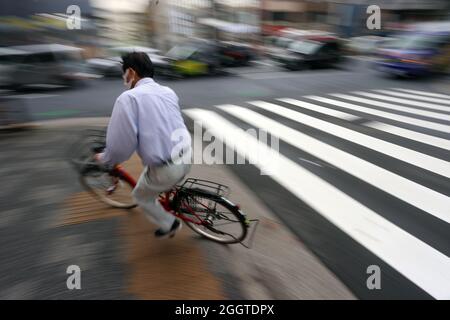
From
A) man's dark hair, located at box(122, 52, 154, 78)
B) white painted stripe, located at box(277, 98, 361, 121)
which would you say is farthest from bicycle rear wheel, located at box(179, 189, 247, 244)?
white painted stripe, located at box(277, 98, 361, 121)

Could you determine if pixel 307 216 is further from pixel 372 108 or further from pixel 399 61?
pixel 399 61

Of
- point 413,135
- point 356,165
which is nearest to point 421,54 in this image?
point 413,135

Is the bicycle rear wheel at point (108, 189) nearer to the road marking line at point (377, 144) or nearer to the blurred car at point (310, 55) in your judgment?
the road marking line at point (377, 144)

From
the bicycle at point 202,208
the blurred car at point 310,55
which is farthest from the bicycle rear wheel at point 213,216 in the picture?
the blurred car at point 310,55

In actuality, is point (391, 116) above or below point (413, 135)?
above

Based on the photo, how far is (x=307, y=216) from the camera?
3.95 metres

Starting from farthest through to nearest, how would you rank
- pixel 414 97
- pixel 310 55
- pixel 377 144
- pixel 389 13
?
pixel 389 13, pixel 310 55, pixel 414 97, pixel 377 144

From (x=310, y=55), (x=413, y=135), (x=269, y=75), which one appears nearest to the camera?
(x=413, y=135)

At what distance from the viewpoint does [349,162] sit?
543cm

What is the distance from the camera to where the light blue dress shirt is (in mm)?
2453

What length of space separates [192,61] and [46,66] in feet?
Result: 18.2

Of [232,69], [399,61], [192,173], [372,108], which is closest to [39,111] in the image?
[192,173]

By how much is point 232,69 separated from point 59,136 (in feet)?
38.2

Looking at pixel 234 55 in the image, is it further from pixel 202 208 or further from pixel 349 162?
pixel 202 208
